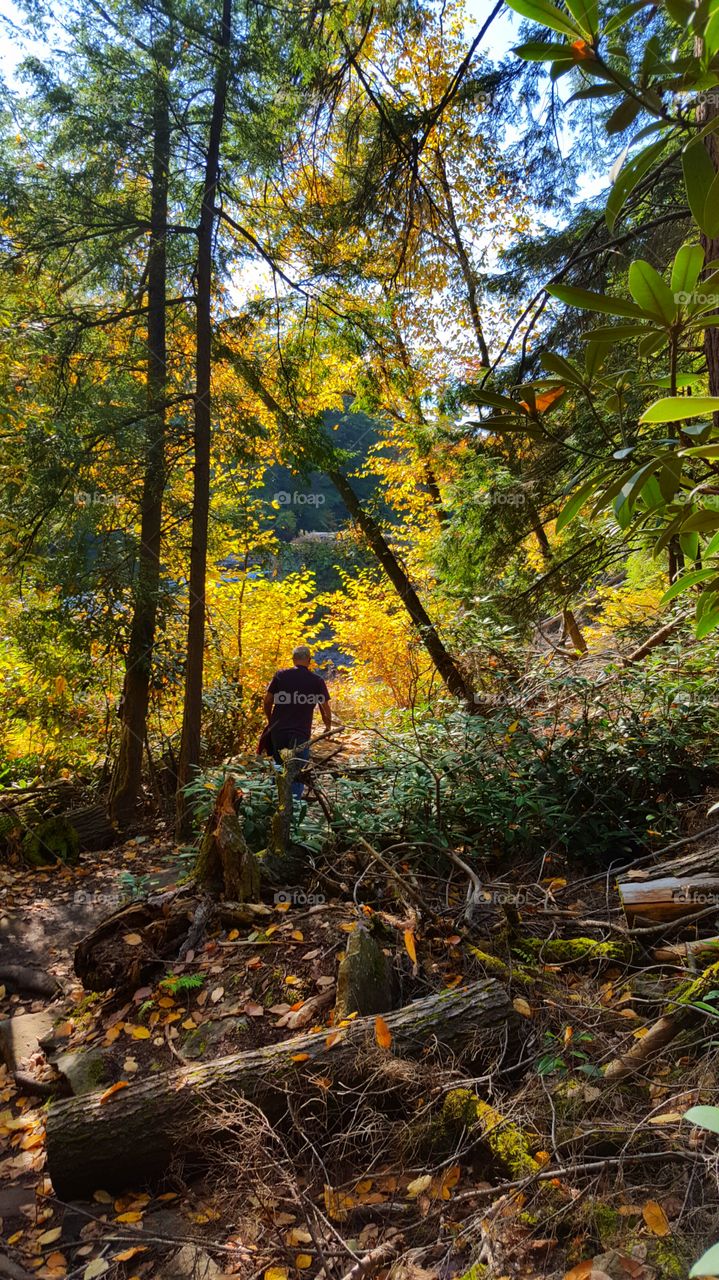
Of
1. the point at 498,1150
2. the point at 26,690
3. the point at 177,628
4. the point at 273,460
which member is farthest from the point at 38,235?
the point at 498,1150

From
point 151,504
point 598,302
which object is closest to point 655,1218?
point 598,302

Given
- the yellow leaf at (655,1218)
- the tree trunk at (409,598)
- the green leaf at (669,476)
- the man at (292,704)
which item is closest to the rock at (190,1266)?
the yellow leaf at (655,1218)

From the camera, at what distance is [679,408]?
93 centimetres

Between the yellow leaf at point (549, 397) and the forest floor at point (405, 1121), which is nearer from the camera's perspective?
the yellow leaf at point (549, 397)

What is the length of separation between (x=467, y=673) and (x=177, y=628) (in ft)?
10.8

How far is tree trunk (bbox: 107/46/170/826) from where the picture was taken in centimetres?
607

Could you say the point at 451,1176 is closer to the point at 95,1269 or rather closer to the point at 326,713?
the point at 95,1269

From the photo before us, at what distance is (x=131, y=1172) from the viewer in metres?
2.58

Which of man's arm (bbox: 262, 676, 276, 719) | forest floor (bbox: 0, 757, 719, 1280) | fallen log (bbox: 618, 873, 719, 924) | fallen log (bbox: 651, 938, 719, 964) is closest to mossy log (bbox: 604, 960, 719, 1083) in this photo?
forest floor (bbox: 0, 757, 719, 1280)

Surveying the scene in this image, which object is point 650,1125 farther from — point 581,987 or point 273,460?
point 273,460

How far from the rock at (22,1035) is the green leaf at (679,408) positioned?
4005 mm

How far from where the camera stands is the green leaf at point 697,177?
3.25 ft

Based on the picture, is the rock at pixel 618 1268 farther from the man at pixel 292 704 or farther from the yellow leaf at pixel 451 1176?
the man at pixel 292 704

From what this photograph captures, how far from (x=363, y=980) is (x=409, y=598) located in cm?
556
